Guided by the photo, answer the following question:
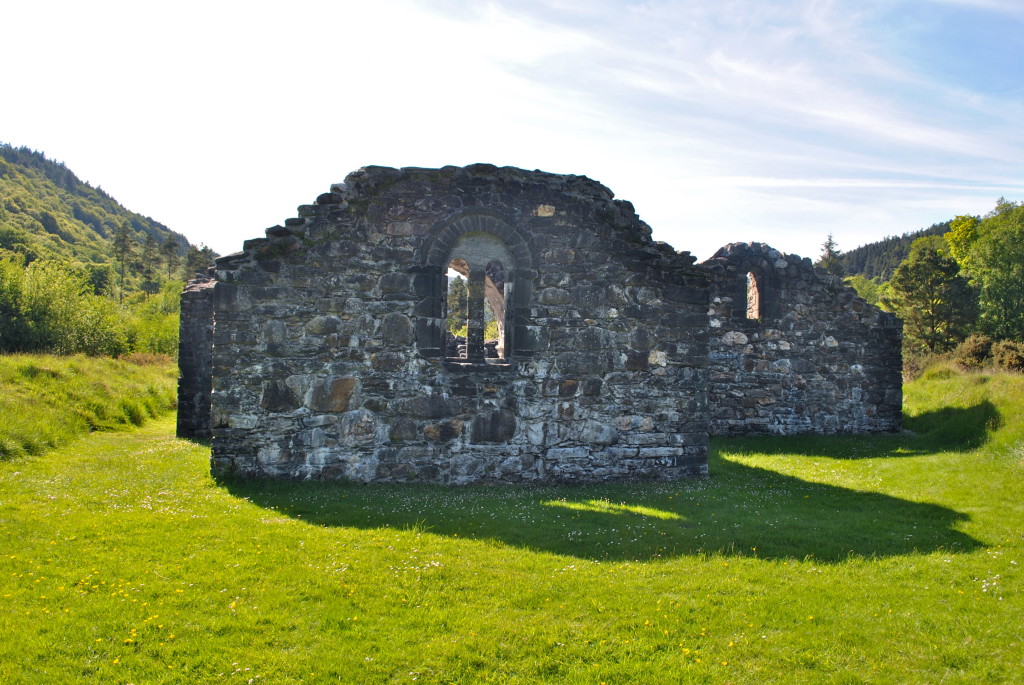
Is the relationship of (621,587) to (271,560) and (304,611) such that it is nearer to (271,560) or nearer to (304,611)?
(304,611)

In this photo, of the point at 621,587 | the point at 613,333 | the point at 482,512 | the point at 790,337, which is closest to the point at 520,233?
the point at 613,333

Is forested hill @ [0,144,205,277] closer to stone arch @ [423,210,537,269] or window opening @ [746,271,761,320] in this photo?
stone arch @ [423,210,537,269]

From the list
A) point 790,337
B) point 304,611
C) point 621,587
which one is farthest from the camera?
point 790,337

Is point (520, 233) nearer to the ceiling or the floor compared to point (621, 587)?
nearer to the ceiling

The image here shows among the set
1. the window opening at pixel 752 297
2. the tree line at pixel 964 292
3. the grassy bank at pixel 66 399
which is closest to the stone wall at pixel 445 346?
the grassy bank at pixel 66 399

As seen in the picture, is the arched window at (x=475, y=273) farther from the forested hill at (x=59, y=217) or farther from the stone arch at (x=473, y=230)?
the forested hill at (x=59, y=217)

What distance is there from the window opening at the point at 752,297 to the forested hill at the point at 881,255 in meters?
67.5

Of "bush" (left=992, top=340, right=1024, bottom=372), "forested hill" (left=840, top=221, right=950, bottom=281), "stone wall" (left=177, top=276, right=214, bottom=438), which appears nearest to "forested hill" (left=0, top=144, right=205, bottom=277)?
"stone wall" (left=177, top=276, right=214, bottom=438)

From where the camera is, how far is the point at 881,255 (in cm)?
8325

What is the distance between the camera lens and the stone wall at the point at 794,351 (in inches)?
655

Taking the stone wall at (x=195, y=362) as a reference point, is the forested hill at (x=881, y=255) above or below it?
above

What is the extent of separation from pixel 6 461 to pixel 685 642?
1179 centimetres

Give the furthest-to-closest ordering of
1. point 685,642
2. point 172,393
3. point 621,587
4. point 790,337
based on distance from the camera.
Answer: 1. point 172,393
2. point 790,337
3. point 621,587
4. point 685,642

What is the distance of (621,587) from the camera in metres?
6.41
